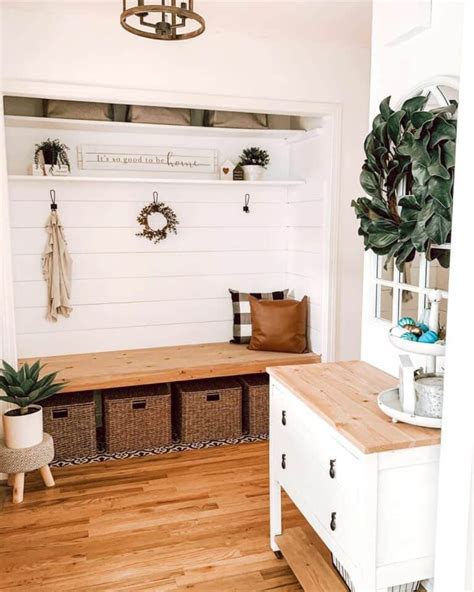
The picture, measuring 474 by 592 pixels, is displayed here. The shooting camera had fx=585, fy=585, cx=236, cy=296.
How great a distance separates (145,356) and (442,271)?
2.48 meters

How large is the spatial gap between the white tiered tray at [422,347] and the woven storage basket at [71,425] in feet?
7.67

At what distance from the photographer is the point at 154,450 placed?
3.85 metres

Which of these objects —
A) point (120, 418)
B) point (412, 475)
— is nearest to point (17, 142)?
point (120, 418)

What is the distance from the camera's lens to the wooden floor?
2.49m

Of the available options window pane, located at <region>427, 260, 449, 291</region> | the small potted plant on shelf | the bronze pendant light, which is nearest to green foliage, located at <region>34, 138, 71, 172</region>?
the small potted plant on shelf

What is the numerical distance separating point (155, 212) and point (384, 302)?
2.17 meters

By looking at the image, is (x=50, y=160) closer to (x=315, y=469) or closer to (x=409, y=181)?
(x=409, y=181)

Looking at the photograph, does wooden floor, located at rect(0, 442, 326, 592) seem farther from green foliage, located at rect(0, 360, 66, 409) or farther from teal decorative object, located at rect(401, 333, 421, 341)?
teal decorative object, located at rect(401, 333, 421, 341)

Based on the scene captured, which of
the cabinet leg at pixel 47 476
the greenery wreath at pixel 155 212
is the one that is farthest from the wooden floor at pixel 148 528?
the greenery wreath at pixel 155 212

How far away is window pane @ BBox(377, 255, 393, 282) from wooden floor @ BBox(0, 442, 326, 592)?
1.31m

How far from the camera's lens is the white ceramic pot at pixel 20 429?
3.15 m

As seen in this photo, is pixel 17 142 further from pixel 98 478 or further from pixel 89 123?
pixel 98 478

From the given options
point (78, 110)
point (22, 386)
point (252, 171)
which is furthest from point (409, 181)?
point (78, 110)

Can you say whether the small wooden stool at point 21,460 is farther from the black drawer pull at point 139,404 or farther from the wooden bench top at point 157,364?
the black drawer pull at point 139,404
